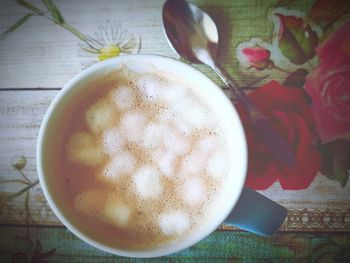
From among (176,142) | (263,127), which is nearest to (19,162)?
(176,142)

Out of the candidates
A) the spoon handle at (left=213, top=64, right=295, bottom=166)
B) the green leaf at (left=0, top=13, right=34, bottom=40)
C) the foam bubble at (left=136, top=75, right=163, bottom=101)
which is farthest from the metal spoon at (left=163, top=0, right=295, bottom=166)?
the green leaf at (left=0, top=13, right=34, bottom=40)

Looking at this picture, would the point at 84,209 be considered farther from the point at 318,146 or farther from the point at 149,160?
the point at 318,146

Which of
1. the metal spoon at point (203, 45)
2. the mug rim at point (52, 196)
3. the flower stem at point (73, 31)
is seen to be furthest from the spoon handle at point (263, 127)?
the flower stem at point (73, 31)

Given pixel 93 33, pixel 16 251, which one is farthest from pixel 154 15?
pixel 16 251

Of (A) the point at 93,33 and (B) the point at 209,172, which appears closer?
(B) the point at 209,172

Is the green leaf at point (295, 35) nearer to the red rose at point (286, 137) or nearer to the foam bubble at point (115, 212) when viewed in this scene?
the red rose at point (286, 137)

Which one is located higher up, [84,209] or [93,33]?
[93,33]
